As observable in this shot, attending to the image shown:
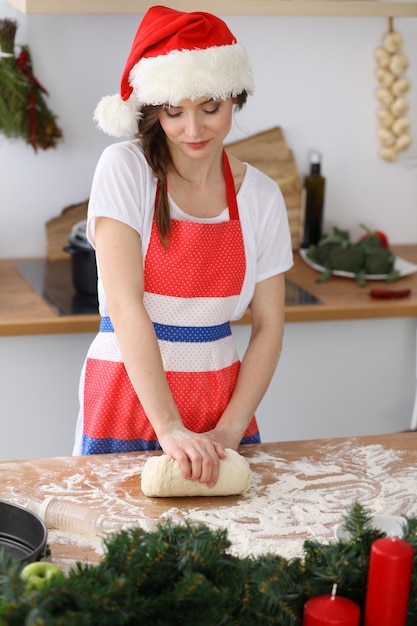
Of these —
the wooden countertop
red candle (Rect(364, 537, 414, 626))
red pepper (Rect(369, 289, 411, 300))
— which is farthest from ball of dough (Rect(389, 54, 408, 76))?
red candle (Rect(364, 537, 414, 626))

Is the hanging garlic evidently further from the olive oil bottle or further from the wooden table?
the wooden table

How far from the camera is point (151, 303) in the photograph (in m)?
1.81

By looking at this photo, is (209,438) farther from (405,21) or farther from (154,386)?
(405,21)

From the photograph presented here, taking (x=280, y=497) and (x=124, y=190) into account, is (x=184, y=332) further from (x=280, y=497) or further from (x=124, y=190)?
(x=280, y=497)

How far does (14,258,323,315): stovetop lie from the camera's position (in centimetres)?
257

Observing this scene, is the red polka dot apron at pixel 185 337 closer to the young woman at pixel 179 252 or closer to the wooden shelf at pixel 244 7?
the young woman at pixel 179 252

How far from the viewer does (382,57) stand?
10.0ft

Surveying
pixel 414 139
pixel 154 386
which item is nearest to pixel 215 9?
pixel 414 139

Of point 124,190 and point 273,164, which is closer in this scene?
point 124,190

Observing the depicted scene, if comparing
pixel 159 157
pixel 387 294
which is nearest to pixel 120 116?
pixel 159 157

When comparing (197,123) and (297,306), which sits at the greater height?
(197,123)

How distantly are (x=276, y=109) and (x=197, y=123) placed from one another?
1460 mm

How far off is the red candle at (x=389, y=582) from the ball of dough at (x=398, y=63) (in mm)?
2350

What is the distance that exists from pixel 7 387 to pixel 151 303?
2.90ft
